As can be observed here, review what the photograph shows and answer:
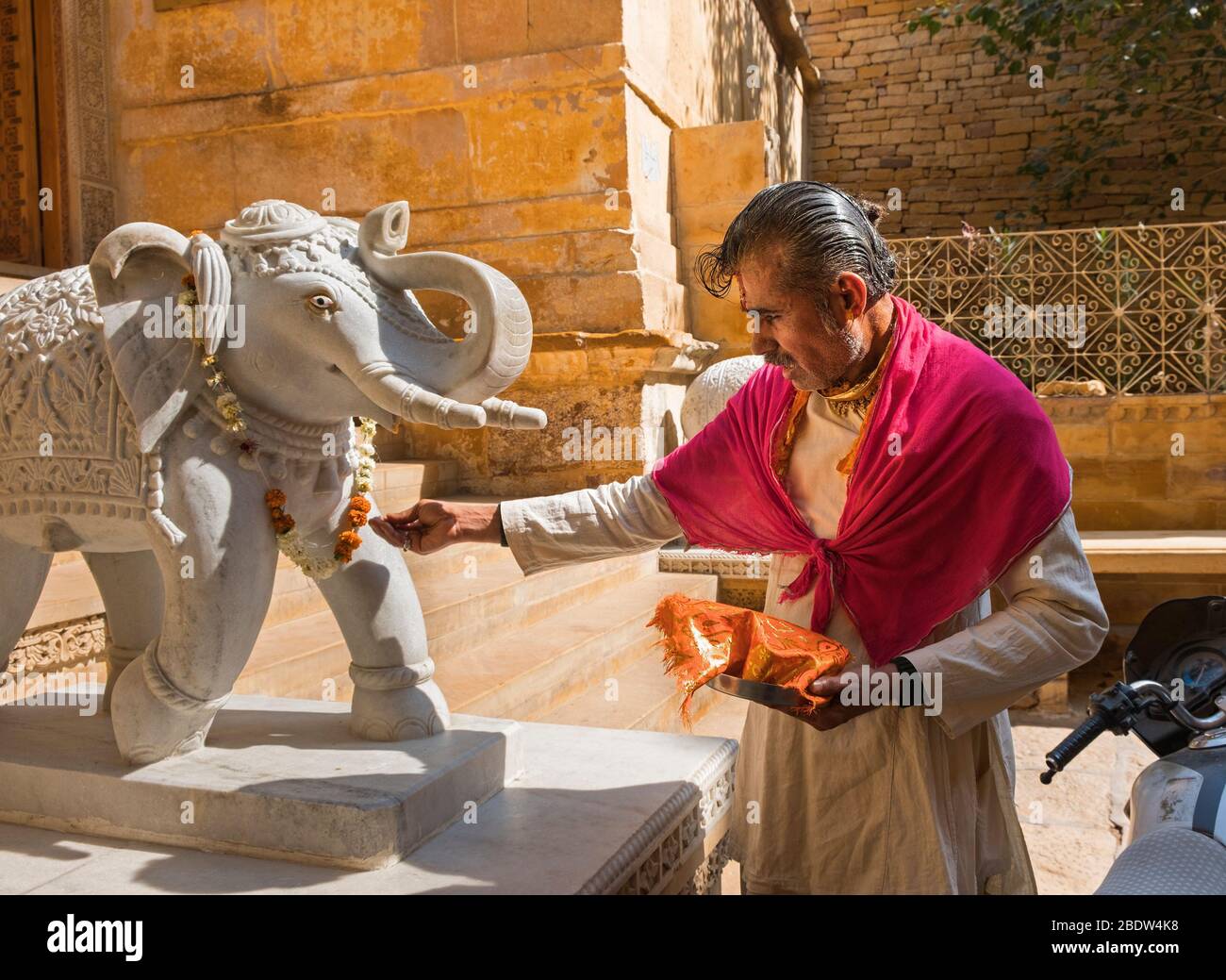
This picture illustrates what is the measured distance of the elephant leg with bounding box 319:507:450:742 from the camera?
7.12 ft

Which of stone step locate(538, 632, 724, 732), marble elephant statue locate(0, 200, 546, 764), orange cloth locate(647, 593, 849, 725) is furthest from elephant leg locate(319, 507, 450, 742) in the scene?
stone step locate(538, 632, 724, 732)

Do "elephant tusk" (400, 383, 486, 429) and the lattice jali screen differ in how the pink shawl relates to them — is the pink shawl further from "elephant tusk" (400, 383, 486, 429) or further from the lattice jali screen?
the lattice jali screen

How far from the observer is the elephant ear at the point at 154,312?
6.16ft

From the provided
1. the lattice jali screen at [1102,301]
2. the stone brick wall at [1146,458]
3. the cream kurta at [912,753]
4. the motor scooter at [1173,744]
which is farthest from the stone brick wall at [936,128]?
the cream kurta at [912,753]

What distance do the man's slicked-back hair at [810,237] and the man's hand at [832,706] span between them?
24.2 inches

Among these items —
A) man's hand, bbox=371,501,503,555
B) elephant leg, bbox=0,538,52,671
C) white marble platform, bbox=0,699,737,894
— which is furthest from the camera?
elephant leg, bbox=0,538,52,671

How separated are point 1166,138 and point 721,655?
537 inches

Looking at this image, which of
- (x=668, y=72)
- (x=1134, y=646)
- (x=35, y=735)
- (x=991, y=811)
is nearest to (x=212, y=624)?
(x=35, y=735)

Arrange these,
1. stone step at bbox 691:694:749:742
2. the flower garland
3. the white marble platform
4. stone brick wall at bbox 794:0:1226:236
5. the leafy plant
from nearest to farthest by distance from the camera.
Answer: the white marble platform < the flower garland < stone step at bbox 691:694:749:742 < the leafy plant < stone brick wall at bbox 794:0:1226:236

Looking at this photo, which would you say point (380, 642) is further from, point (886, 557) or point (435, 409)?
point (886, 557)

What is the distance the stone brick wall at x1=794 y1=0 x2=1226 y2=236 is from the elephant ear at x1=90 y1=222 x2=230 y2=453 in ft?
42.3

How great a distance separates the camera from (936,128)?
13.8 metres

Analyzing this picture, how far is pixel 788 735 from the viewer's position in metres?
1.94

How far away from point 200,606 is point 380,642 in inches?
15.9
